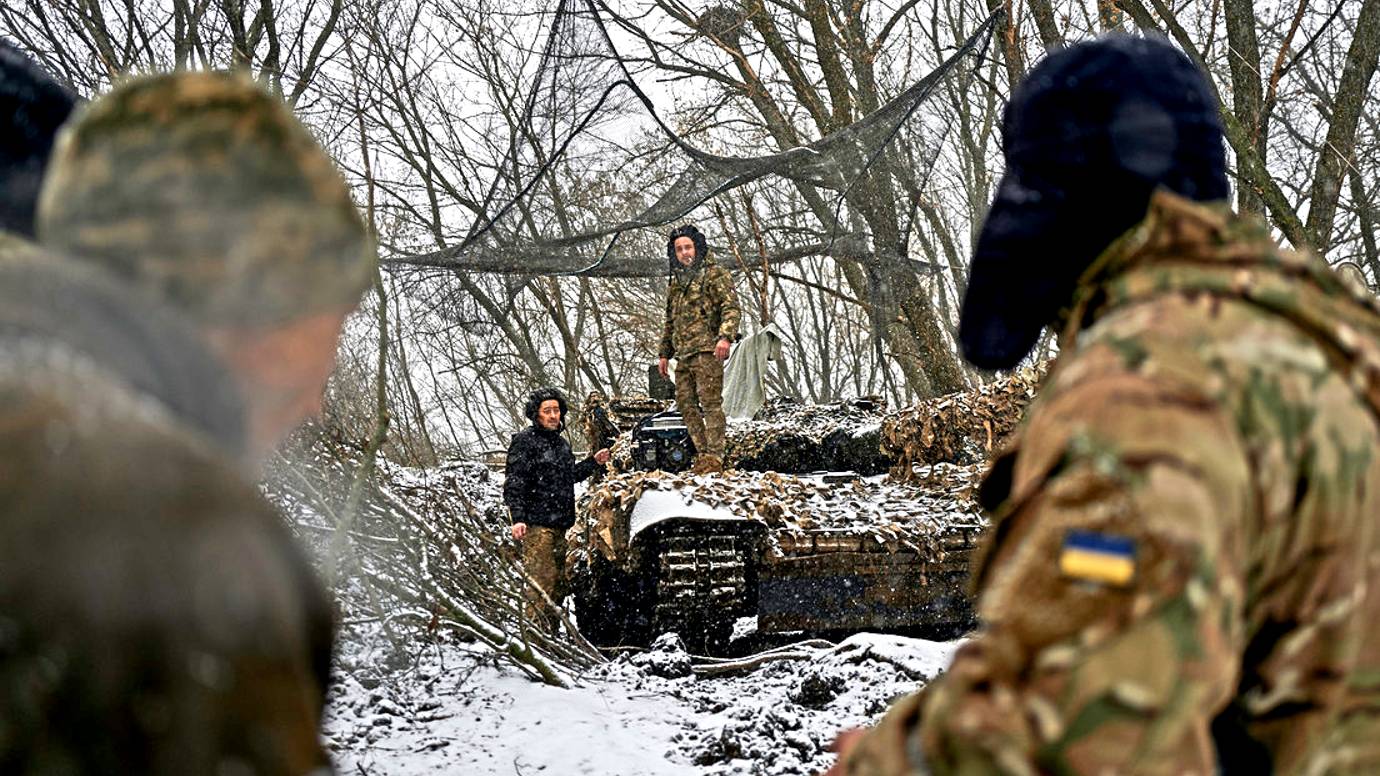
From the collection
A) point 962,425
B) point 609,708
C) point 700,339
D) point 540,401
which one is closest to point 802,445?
point 962,425

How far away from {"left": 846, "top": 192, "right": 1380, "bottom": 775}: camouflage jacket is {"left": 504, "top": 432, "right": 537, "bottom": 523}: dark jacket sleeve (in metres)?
7.20

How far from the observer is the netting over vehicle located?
9.23m

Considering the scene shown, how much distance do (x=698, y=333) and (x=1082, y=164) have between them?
7739mm

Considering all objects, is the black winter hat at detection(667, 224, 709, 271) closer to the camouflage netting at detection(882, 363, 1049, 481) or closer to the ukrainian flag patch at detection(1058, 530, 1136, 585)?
the camouflage netting at detection(882, 363, 1049, 481)

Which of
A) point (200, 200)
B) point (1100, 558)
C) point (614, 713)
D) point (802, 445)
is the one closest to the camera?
point (200, 200)

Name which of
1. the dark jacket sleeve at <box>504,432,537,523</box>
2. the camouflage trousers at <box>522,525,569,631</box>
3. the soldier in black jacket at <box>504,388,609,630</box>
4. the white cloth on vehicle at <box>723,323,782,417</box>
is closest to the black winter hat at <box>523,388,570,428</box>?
the soldier in black jacket at <box>504,388,609,630</box>

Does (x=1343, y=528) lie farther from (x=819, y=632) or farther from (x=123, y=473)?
(x=819, y=632)

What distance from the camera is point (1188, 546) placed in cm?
103

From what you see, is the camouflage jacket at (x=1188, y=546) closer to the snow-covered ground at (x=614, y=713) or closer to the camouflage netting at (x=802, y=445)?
the snow-covered ground at (x=614, y=713)

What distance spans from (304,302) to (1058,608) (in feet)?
2.52

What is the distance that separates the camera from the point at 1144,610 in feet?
3.36

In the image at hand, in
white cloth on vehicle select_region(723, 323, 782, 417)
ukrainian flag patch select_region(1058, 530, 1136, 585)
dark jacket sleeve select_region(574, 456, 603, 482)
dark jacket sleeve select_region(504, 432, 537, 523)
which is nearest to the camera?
ukrainian flag patch select_region(1058, 530, 1136, 585)

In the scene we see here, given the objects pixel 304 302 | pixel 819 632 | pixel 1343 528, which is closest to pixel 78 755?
pixel 304 302

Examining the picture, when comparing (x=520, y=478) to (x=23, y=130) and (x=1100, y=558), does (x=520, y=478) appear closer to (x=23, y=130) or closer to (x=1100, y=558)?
(x=23, y=130)
